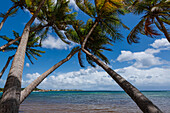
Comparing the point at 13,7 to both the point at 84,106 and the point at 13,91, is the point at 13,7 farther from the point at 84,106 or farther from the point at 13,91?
the point at 84,106

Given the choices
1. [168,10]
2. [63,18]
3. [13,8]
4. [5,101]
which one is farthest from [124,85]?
[13,8]

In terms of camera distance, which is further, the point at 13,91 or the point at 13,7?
the point at 13,7

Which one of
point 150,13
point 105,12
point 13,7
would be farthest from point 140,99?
point 13,7

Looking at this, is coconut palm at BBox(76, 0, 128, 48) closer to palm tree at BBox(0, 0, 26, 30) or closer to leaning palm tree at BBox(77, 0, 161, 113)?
leaning palm tree at BBox(77, 0, 161, 113)

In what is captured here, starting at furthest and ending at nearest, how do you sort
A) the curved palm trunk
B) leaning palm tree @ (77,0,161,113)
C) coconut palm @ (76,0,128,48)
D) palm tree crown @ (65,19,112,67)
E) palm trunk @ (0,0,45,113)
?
palm tree crown @ (65,19,112,67) < coconut palm @ (76,0,128,48) < leaning palm tree @ (77,0,161,113) < the curved palm trunk < palm trunk @ (0,0,45,113)

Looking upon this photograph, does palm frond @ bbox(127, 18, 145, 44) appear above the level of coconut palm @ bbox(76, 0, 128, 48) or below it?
below

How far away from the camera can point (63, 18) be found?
8297mm

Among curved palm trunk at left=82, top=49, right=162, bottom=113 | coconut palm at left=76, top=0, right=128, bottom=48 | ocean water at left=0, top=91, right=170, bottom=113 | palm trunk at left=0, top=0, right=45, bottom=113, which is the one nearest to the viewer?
palm trunk at left=0, top=0, right=45, bottom=113

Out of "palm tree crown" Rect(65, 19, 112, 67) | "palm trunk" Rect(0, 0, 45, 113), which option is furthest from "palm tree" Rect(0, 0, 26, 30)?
"palm trunk" Rect(0, 0, 45, 113)

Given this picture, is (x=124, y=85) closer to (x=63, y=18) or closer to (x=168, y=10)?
(x=168, y=10)

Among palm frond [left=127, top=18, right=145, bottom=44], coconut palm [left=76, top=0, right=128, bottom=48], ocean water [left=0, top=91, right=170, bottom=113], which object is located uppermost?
coconut palm [left=76, top=0, right=128, bottom=48]

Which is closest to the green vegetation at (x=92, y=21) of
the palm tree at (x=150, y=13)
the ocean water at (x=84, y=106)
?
the palm tree at (x=150, y=13)

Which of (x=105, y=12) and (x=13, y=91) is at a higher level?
(x=105, y=12)

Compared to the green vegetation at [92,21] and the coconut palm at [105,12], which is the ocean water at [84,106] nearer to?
the green vegetation at [92,21]
